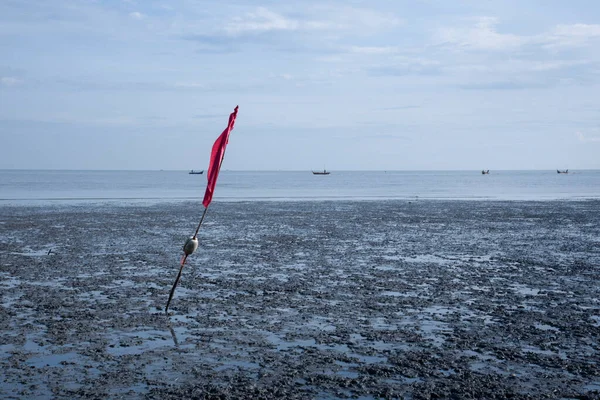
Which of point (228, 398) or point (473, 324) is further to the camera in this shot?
point (473, 324)

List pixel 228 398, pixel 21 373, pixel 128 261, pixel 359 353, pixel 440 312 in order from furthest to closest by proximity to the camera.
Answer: pixel 128 261 → pixel 440 312 → pixel 359 353 → pixel 21 373 → pixel 228 398

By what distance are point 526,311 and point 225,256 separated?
37.4ft

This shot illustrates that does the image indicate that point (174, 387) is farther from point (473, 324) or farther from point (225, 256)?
point (225, 256)

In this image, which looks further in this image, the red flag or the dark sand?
the red flag

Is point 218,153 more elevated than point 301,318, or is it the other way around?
point 218,153

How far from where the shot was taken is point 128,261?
2038 centimetres

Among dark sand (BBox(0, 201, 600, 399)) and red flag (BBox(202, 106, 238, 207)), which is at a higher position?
red flag (BBox(202, 106, 238, 207))

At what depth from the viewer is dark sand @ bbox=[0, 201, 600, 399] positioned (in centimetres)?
870

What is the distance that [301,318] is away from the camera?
41.5 ft

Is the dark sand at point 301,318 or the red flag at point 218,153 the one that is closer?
the dark sand at point 301,318

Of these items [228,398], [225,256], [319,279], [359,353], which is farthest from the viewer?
[225,256]

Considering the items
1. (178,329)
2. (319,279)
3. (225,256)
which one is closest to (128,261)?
(225,256)

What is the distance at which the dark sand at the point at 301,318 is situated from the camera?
8695 mm

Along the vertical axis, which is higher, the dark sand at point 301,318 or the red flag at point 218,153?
the red flag at point 218,153
